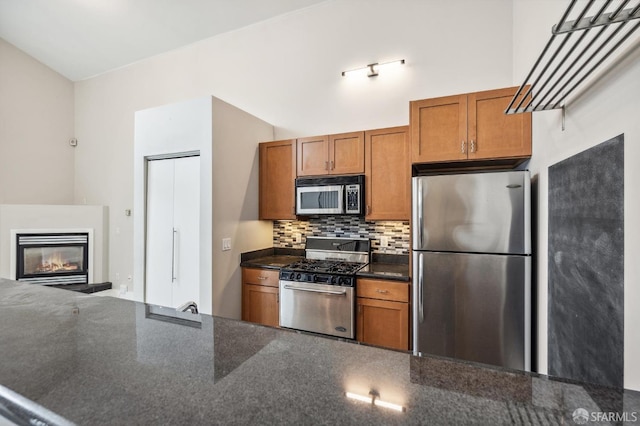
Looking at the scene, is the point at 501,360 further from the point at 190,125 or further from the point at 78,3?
the point at 78,3

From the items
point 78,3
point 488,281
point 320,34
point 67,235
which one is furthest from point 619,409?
point 67,235

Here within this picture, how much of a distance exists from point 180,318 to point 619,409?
115 cm

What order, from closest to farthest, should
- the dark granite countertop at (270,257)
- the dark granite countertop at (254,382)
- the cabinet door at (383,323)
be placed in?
1. the dark granite countertop at (254,382)
2. the cabinet door at (383,323)
3. the dark granite countertop at (270,257)

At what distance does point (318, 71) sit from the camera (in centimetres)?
354

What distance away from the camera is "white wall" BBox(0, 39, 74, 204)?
4637mm

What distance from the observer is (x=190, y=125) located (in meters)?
2.94

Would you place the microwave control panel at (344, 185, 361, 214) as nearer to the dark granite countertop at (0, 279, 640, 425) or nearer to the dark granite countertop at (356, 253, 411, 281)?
the dark granite countertop at (356, 253, 411, 281)

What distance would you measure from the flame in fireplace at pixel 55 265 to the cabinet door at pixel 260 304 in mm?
3698

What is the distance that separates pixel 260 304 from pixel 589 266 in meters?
2.70

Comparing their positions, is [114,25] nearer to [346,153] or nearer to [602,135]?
[346,153]

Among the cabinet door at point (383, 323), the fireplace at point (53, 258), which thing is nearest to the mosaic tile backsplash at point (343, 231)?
the cabinet door at point (383, 323)

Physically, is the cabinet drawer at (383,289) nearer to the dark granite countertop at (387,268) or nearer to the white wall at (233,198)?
the dark granite countertop at (387,268)

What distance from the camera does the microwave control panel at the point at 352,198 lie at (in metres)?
2.99

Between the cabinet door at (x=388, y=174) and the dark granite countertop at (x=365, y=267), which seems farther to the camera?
the cabinet door at (x=388, y=174)
